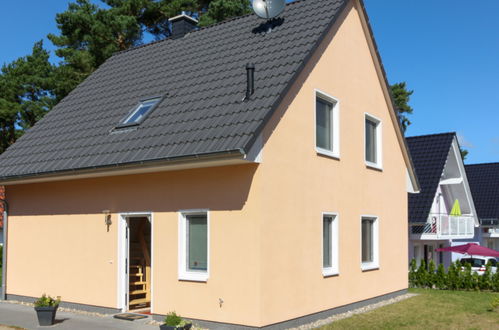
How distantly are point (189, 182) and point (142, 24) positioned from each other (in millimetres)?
21333

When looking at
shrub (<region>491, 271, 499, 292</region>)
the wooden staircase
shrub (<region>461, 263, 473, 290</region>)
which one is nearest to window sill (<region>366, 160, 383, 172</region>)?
the wooden staircase

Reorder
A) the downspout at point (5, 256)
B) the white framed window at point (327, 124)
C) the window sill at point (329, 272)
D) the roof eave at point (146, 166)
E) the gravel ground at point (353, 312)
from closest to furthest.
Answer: the roof eave at point (146, 166) → the gravel ground at point (353, 312) → the window sill at point (329, 272) → the white framed window at point (327, 124) → the downspout at point (5, 256)

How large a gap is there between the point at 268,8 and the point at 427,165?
51.8 feet

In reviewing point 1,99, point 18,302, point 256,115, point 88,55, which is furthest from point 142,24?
point 256,115

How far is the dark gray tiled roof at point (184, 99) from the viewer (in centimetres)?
1045

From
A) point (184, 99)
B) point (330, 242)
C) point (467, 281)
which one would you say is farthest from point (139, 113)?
point (467, 281)

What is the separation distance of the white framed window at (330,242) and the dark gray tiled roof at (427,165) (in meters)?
12.5

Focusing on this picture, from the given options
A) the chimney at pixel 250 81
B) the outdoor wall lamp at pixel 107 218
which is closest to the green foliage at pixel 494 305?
the chimney at pixel 250 81

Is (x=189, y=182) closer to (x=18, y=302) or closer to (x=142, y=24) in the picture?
(x=18, y=302)

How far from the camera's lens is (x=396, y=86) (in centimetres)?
4031

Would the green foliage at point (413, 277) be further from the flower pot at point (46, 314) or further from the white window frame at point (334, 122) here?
the flower pot at point (46, 314)

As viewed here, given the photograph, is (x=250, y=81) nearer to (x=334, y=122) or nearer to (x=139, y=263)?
(x=334, y=122)

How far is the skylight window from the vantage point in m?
12.5

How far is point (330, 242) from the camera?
12.5 meters
